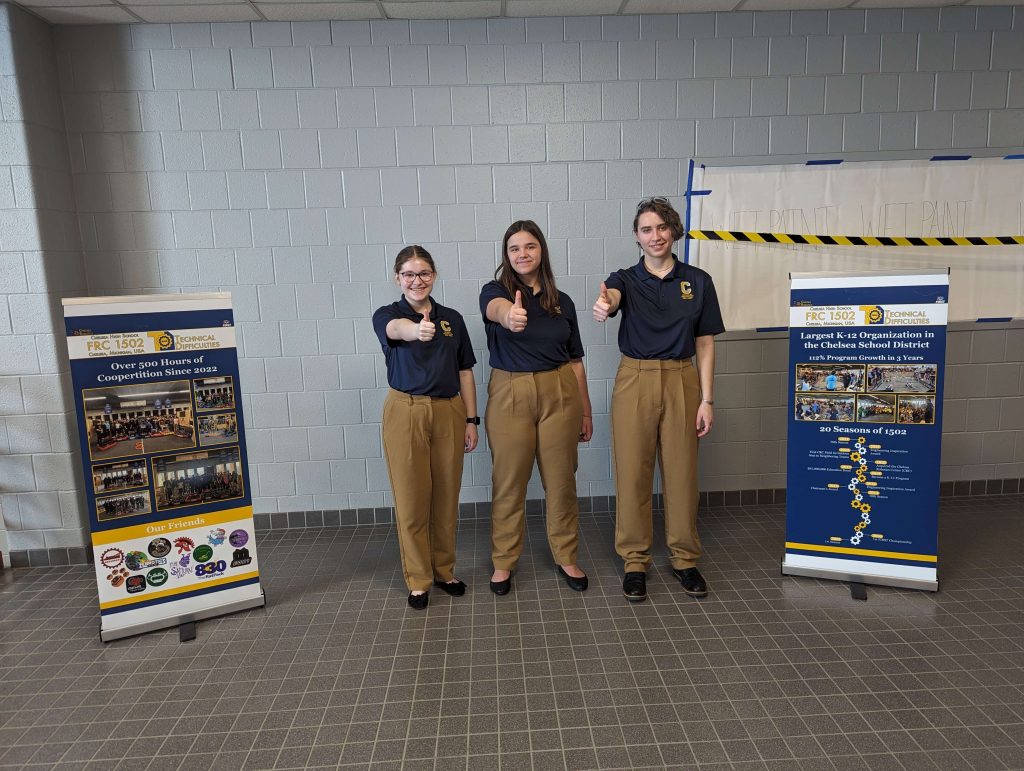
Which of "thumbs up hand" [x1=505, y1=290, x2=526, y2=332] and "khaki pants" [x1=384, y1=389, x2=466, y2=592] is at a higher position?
"thumbs up hand" [x1=505, y1=290, x2=526, y2=332]

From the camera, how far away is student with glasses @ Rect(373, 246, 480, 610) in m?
3.11

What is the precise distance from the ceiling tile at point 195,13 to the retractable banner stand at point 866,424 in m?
3.33

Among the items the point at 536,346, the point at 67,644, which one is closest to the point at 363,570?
the point at 67,644

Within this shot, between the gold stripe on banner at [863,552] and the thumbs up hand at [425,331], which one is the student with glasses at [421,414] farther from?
the gold stripe on banner at [863,552]

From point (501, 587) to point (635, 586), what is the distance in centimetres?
66

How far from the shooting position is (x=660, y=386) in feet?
10.5

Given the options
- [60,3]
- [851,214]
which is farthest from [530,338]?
[60,3]

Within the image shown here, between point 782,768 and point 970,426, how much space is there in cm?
341

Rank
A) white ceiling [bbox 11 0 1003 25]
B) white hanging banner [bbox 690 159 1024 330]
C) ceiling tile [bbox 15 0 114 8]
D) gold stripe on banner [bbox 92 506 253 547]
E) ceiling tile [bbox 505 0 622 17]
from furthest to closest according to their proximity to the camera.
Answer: white hanging banner [bbox 690 159 1024 330] < ceiling tile [bbox 505 0 622 17] < white ceiling [bbox 11 0 1003 25] < ceiling tile [bbox 15 0 114 8] < gold stripe on banner [bbox 92 506 253 547]

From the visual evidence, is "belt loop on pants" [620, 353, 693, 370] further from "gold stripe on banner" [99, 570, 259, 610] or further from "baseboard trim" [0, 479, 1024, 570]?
"gold stripe on banner" [99, 570, 259, 610]

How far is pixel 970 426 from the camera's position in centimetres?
454

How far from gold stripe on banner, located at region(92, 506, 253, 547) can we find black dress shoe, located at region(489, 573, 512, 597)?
1239 millimetres

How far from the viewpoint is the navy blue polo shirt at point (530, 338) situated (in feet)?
10.4

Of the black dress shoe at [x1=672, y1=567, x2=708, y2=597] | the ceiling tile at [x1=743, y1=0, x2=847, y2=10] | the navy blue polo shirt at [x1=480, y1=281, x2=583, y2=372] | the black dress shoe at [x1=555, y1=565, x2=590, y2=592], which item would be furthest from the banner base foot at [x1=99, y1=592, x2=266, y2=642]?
the ceiling tile at [x1=743, y1=0, x2=847, y2=10]
